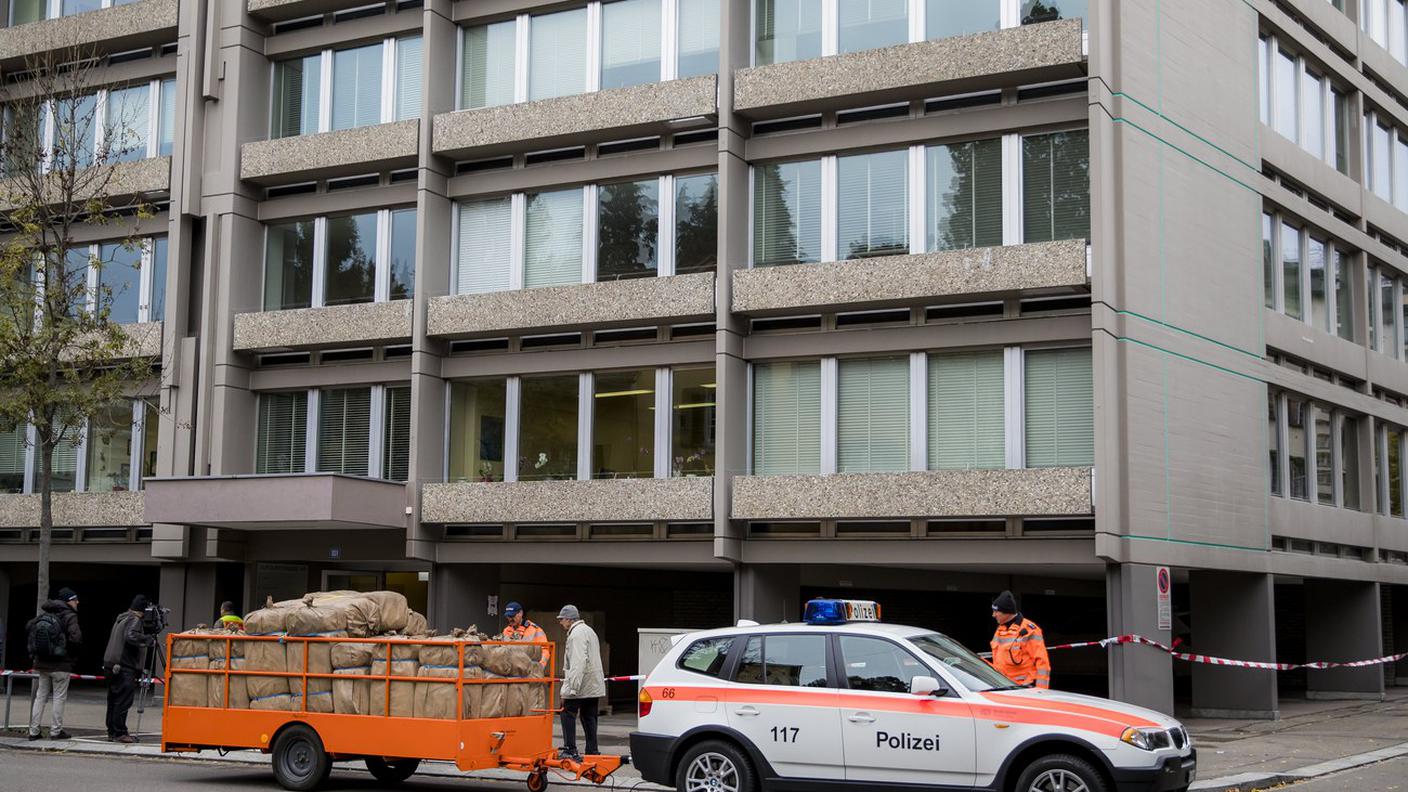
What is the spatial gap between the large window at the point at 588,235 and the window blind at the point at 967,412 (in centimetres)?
425

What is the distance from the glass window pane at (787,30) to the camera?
934 inches

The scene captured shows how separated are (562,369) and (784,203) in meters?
4.60

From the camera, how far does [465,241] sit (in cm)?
2628

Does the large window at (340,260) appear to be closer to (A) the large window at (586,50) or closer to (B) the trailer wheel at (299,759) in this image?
(A) the large window at (586,50)

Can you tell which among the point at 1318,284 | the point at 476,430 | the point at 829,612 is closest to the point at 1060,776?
the point at 829,612

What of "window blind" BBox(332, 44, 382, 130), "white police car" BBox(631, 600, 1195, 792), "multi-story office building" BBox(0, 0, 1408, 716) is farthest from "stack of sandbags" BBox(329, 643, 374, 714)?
"window blind" BBox(332, 44, 382, 130)

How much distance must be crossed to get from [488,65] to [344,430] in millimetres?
6878

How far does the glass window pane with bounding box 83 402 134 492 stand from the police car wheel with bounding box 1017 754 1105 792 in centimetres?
2154

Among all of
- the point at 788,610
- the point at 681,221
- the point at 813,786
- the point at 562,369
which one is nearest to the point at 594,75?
the point at 681,221

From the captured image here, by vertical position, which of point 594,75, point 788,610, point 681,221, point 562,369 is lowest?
point 788,610

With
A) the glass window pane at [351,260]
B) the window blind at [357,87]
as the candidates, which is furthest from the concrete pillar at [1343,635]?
the window blind at [357,87]

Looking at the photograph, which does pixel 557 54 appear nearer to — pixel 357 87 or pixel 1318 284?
pixel 357 87

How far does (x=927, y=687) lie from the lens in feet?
38.5

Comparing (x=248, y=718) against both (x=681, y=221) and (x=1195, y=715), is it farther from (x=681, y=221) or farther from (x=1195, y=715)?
(x=1195, y=715)
